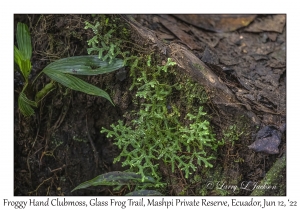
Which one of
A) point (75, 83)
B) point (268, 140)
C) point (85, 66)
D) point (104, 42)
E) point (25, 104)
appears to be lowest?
point (268, 140)

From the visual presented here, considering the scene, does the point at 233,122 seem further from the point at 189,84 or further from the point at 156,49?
the point at 156,49

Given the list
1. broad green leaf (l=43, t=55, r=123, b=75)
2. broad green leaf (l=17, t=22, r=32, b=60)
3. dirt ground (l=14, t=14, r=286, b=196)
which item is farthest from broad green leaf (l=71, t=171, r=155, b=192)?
broad green leaf (l=17, t=22, r=32, b=60)

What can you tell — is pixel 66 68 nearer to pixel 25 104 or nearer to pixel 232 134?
pixel 25 104

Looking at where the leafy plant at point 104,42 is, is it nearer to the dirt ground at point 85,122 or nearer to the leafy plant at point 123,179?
the dirt ground at point 85,122

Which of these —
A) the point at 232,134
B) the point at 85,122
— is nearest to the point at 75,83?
the point at 85,122

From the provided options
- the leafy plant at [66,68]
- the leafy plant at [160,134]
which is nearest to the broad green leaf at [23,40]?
the leafy plant at [66,68]
